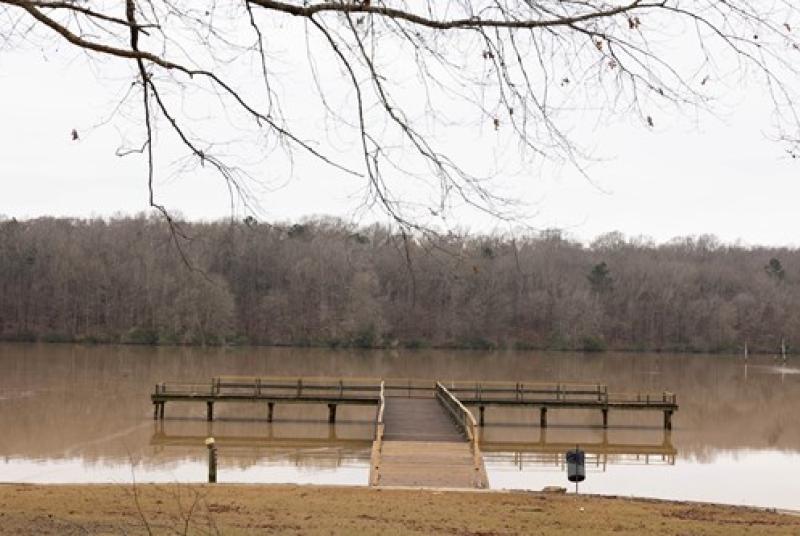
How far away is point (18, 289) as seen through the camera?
3917 inches

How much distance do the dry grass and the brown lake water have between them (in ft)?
4.60

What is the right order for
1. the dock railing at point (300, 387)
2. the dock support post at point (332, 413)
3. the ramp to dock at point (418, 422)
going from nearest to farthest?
the ramp to dock at point (418, 422) → the dock support post at point (332, 413) → the dock railing at point (300, 387)

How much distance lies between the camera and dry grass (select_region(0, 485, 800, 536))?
467 inches

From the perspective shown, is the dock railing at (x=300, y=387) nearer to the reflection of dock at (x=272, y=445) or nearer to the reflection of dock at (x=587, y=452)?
the reflection of dock at (x=272, y=445)

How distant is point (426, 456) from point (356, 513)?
7023mm

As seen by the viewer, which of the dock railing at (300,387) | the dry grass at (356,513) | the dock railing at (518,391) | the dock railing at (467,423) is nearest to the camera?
the dry grass at (356,513)

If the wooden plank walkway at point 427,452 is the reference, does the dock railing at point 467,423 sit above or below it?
above

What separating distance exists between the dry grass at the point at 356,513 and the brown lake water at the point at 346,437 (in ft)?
4.60

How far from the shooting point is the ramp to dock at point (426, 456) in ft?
59.2

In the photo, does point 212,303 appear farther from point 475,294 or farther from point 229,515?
point 229,515

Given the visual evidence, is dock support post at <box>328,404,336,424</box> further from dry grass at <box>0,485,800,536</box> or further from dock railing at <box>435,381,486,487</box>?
dry grass at <box>0,485,800,536</box>

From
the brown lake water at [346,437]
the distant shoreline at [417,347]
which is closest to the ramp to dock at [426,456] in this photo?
the brown lake water at [346,437]

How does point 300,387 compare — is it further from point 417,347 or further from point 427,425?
point 417,347

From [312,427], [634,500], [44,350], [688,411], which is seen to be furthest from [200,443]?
[44,350]
